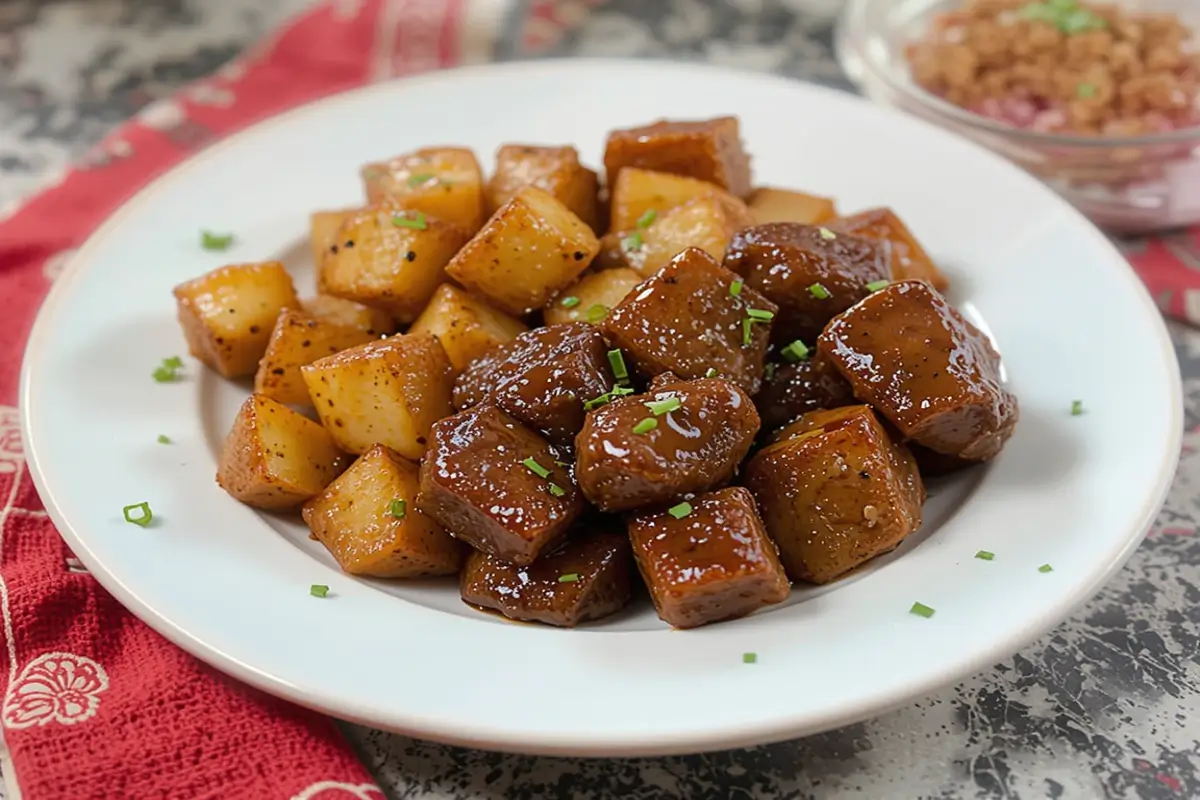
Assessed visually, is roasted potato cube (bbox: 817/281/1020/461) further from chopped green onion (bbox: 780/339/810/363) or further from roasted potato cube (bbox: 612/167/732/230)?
roasted potato cube (bbox: 612/167/732/230)

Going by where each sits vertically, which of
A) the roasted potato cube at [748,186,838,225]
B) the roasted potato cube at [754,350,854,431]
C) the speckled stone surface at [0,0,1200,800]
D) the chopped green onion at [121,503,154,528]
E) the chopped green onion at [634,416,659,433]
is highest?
→ the chopped green onion at [634,416,659,433]

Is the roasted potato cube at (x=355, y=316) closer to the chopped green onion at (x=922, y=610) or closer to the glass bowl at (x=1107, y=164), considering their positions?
the chopped green onion at (x=922, y=610)

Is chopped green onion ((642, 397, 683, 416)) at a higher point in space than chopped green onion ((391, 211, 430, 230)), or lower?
lower

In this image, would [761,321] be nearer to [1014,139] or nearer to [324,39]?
[1014,139]

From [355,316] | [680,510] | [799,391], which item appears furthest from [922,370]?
[355,316]

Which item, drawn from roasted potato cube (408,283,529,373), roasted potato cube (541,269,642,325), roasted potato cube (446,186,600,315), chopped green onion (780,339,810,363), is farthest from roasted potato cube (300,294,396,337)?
chopped green onion (780,339,810,363)

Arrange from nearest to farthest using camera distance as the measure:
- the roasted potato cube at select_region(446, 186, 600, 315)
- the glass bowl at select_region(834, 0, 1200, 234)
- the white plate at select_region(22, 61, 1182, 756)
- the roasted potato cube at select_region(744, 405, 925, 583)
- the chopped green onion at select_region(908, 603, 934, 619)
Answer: the white plate at select_region(22, 61, 1182, 756)
the chopped green onion at select_region(908, 603, 934, 619)
the roasted potato cube at select_region(744, 405, 925, 583)
the roasted potato cube at select_region(446, 186, 600, 315)
the glass bowl at select_region(834, 0, 1200, 234)

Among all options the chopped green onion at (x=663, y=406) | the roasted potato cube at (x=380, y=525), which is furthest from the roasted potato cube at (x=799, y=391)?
the roasted potato cube at (x=380, y=525)
